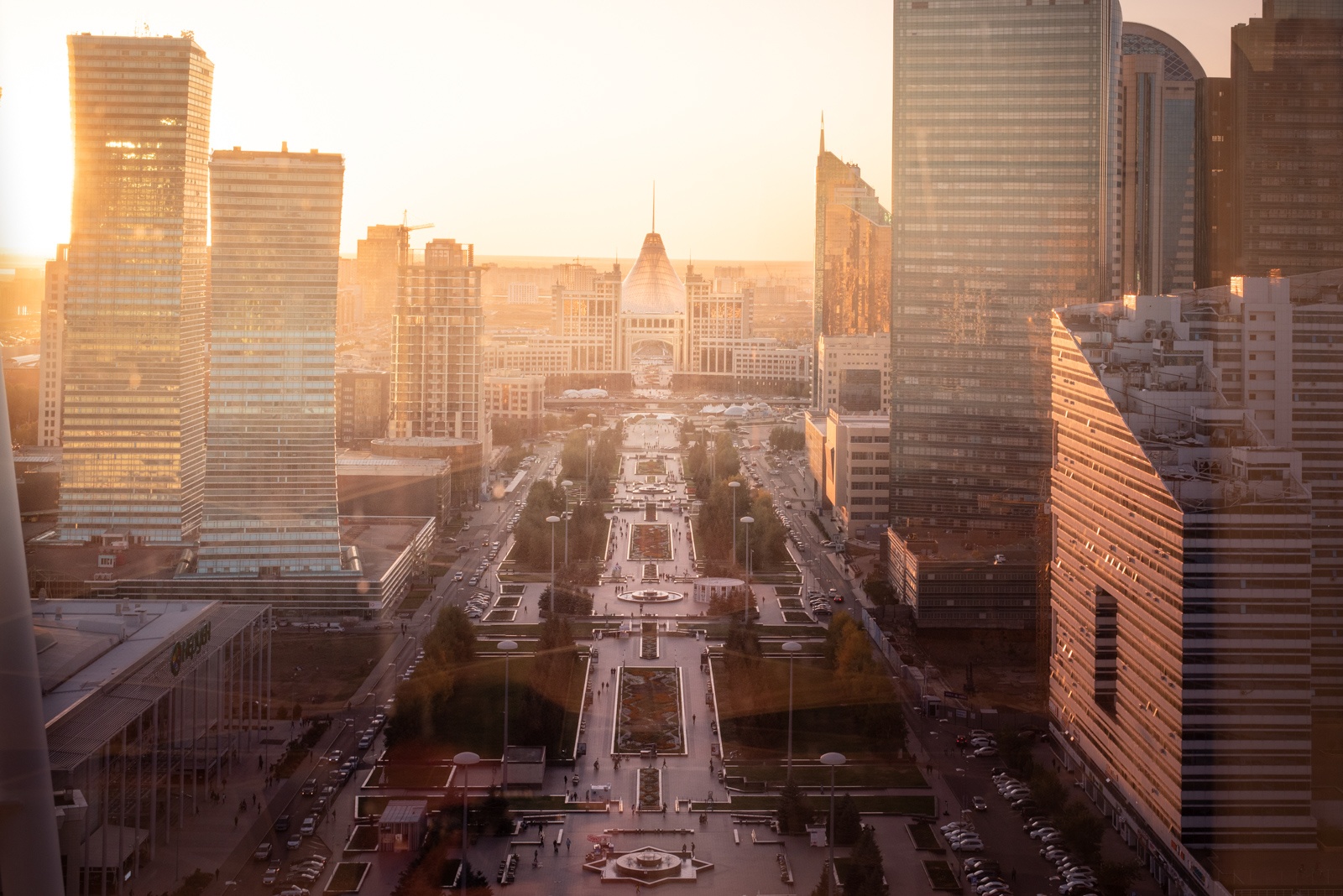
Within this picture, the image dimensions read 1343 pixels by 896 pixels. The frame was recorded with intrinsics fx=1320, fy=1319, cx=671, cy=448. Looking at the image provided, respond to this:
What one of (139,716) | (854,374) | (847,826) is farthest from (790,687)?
(854,374)

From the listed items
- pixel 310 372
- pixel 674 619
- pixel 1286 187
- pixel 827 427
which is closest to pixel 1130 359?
pixel 1286 187

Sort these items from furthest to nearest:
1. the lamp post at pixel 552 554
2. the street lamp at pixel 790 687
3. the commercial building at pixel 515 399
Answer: the commercial building at pixel 515 399 < the lamp post at pixel 552 554 < the street lamp at pixel 790 687

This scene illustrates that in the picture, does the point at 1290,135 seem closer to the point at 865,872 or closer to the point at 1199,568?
the point at 1199,568

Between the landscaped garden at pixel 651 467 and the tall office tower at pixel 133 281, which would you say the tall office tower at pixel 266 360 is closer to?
the tall office tower at pixel 133 281

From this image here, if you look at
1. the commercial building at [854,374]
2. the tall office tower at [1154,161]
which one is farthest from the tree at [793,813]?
the commercial building at [854,374]

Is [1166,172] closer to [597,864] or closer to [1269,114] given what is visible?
[1269,114]

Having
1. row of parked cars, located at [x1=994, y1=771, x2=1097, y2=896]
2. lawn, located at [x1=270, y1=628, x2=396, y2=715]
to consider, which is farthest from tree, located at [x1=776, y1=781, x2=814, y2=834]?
lawn, located at [x1=270, y1=628, x2=396, y2=715]
